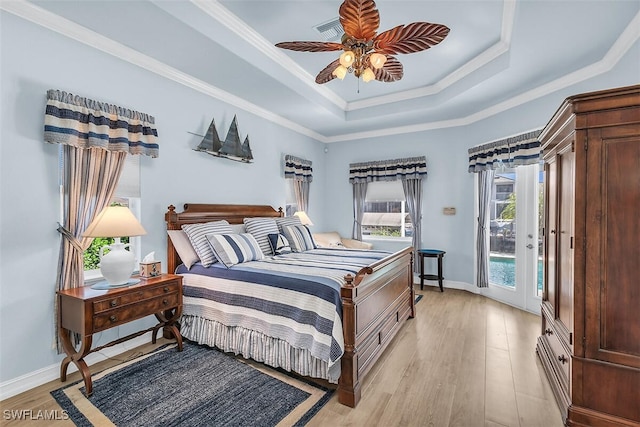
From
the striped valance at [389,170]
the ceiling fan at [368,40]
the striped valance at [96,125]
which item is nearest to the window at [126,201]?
the striped valance at [96,125]

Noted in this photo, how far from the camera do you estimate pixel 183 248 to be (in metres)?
3.20

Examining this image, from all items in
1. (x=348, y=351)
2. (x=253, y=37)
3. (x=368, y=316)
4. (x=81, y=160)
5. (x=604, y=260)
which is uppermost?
(x=253, y=37)

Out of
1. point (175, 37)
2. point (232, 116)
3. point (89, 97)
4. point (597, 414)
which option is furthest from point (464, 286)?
point (89, 97)

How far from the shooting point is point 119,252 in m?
2.51

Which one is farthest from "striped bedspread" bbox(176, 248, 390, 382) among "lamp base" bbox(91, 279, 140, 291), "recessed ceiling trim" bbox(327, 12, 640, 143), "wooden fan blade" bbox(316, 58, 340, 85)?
"recessed ceiling trim" bbox(327, 12, 640, 143)

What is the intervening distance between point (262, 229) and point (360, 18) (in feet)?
8.52

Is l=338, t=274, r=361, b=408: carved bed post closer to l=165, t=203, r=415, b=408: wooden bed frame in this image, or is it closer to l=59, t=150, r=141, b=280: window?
l=165, t=203, r=415, b=408: wooden bed frame

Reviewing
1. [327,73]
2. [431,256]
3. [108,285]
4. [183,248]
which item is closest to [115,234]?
[108,285]

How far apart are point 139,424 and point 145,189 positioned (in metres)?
2.08

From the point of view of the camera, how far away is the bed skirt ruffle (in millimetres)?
2271

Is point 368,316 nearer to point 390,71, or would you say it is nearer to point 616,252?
point 616,252

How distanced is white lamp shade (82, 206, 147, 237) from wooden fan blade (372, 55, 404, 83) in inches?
93.6

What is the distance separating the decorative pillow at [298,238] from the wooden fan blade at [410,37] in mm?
2397

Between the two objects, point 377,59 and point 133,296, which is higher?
point 377,59
